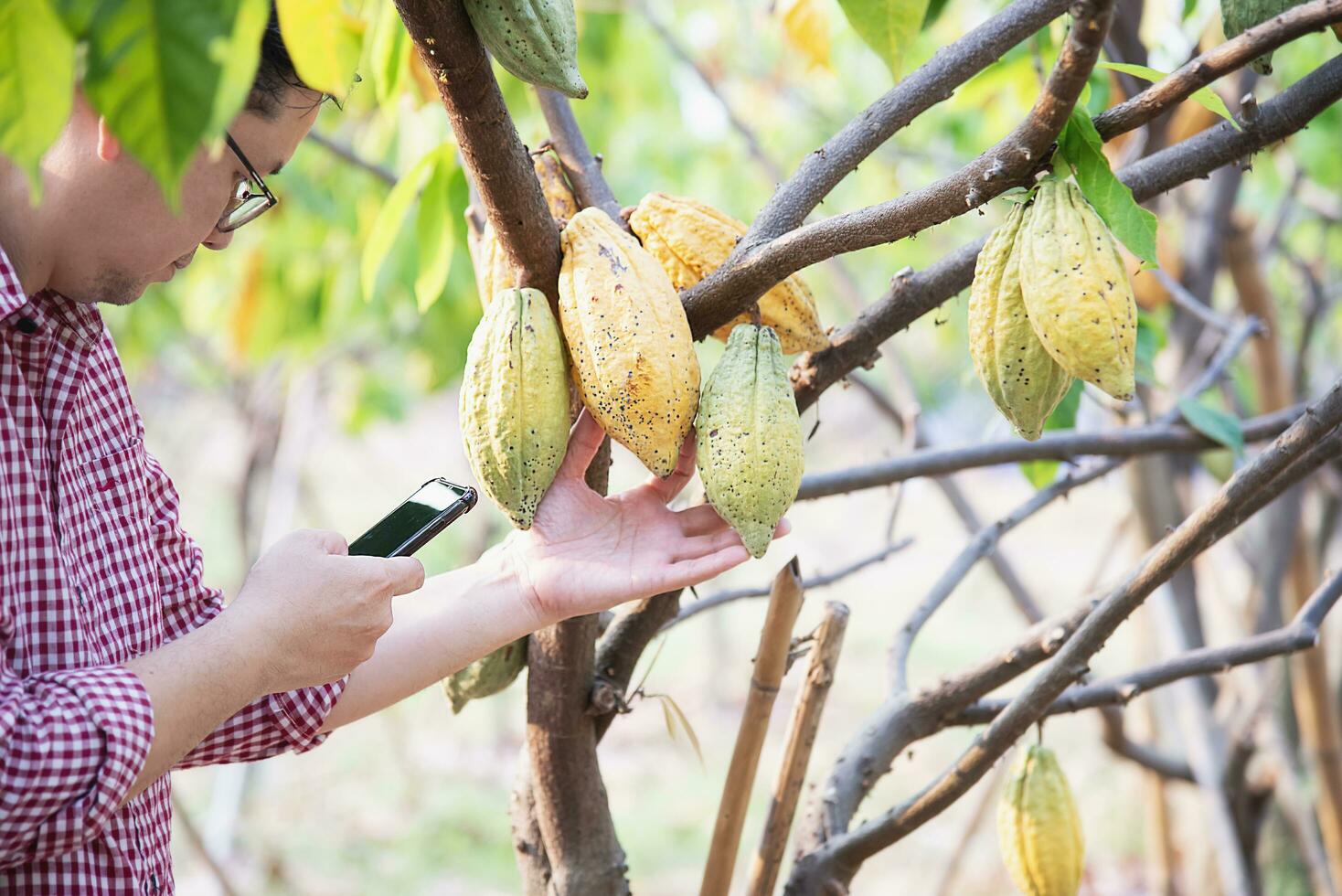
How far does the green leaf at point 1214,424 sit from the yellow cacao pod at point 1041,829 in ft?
1.49

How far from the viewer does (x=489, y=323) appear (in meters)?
0.95

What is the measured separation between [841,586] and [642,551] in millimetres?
6400

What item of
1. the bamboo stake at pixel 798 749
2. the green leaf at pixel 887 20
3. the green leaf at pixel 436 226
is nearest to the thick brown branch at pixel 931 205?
the green leaf at pixel 887 20

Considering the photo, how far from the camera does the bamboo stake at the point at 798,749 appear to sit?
1200mm

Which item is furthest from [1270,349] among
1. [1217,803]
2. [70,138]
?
[70,138]

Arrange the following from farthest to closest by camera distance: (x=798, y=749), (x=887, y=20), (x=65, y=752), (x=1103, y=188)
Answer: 1. (x=798, y=749)
2. (x=887, y=20)
3. (x=1103, y=188)
4. (x=65, y=752)

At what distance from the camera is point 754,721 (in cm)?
117

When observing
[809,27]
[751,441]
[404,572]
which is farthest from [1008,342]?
[809,27]

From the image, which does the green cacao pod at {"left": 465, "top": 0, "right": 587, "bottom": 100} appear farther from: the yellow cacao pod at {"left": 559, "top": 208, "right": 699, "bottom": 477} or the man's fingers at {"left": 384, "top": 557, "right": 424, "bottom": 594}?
the man's fingers at {"left": 384, "top": 557, "right": 424, "bottom": 594}

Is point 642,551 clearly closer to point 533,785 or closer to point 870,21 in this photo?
point 533,785

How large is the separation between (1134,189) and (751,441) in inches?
17.7

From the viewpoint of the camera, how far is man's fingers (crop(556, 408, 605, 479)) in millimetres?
1066

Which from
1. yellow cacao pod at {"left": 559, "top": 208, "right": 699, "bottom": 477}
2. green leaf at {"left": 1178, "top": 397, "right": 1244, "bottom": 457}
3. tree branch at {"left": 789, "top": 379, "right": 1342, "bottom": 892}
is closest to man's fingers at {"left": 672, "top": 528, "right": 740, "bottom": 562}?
yellow cacao pod at {"left": 559, "top": 208, "right": 699, "bottom": 477}

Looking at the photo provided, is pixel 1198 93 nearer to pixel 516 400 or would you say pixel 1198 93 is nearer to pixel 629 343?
pixel 629 343
